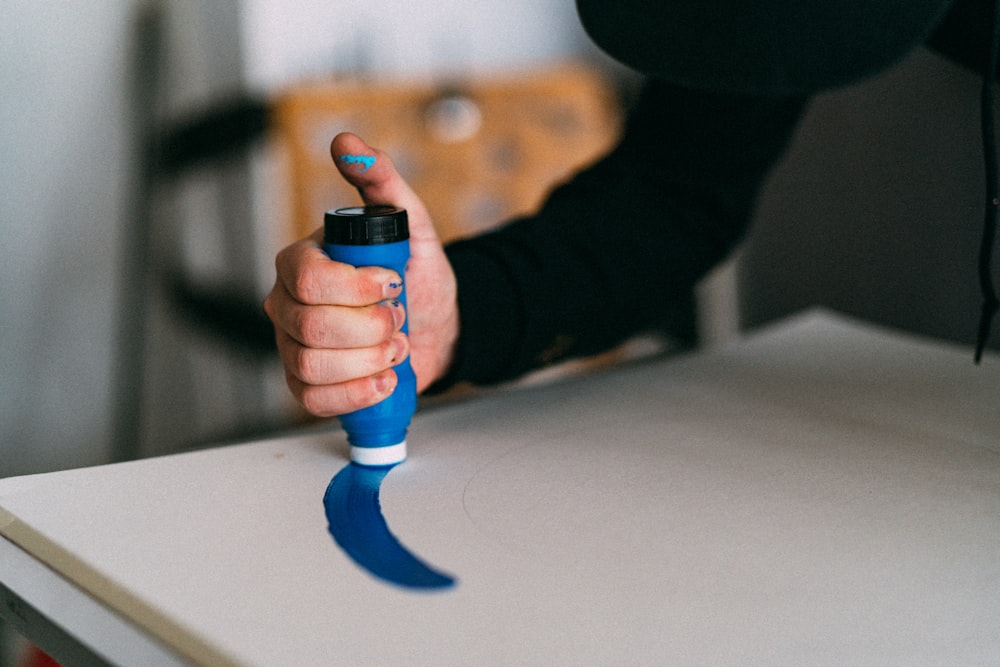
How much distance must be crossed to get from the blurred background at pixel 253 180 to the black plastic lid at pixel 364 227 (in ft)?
2.04

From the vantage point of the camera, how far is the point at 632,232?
2.93ft

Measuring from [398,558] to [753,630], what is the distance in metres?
0.18

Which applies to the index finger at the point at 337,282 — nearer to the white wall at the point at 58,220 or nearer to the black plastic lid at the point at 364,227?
the black plastic lid at the point at 364,227

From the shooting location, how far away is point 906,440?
28.4 inches

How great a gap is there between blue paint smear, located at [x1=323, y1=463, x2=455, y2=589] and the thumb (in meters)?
0.18

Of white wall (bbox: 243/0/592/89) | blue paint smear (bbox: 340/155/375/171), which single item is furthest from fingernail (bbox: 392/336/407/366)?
white wall (bbox: 243/0/592/89)

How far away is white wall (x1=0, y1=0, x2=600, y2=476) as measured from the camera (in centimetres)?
107

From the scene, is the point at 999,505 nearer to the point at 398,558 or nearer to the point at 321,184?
the point at 398,558

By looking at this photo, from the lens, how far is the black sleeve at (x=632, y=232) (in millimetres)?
811

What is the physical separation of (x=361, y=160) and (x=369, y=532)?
9.4 inches

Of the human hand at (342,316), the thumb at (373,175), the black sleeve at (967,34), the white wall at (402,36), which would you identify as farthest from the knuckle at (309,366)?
the white wall at (402,36)

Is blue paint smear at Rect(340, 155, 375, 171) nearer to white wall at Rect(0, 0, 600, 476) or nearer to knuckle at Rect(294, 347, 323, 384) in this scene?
knuckle at Rect(294, 347, 323, 384)

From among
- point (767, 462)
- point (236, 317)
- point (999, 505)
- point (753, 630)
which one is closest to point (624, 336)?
point (767, 462)

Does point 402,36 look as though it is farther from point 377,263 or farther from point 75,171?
point 377,263
